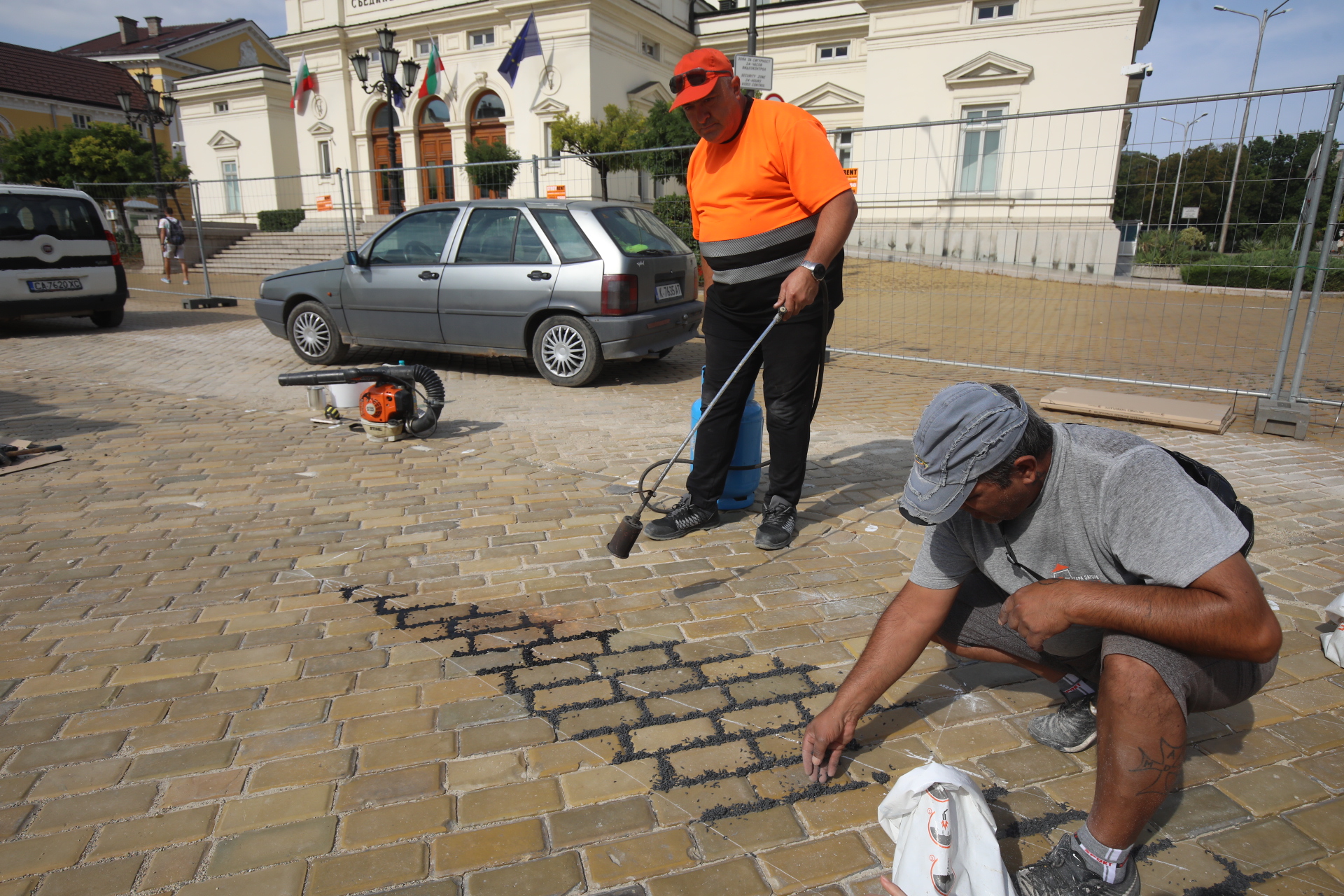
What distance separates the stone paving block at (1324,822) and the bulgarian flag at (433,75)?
3008 cm

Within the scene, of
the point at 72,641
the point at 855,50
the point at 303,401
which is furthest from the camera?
the point at 855,50

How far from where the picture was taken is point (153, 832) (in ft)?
6.34

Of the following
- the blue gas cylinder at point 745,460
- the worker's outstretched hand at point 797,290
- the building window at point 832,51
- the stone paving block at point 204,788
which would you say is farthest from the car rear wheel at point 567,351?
the building window at point 832,51

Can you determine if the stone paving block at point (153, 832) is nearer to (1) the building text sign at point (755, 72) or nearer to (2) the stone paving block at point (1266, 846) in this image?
(2) the stone paving block at point (1266, 846)

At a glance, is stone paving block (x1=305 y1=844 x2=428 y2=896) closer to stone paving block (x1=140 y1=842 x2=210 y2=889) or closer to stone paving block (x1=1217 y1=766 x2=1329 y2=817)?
stone paving block (x1=140 y1=842 x2=210 y2=889)

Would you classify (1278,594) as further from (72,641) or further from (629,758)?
(72,641)

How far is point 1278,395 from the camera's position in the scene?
5832 millimetres

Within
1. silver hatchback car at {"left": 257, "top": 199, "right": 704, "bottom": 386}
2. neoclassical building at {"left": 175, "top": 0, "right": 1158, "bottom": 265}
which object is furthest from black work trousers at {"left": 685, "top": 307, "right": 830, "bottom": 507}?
neoclassical building at {"left": 175, "top": 0, "right": 1158, "bottom": 265}

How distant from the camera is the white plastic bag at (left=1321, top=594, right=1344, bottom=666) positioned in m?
2.67

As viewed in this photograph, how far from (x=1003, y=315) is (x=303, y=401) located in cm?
1054

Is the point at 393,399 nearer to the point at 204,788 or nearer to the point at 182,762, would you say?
the point at 182,762

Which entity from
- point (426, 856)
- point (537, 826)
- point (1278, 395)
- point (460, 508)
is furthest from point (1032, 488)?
point (1278, 395)

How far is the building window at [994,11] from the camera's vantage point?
2194 centimetres

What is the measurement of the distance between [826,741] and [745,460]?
2.25 meters
